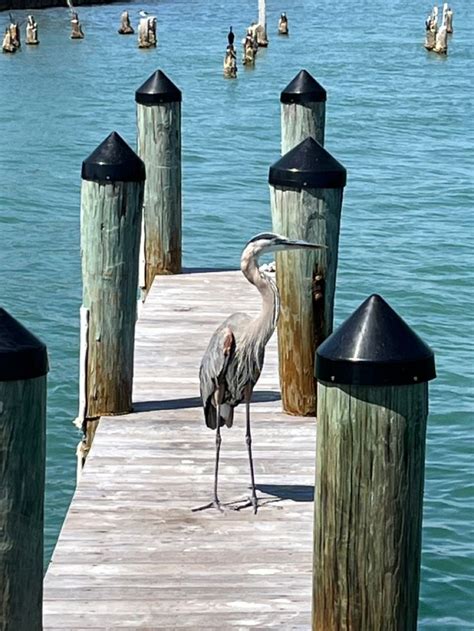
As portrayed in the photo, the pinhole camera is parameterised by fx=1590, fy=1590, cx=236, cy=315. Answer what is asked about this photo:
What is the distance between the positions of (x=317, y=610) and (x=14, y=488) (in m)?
1.10

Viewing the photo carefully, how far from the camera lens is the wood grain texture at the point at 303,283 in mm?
8211

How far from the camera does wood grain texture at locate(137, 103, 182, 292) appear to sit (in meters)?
11.4

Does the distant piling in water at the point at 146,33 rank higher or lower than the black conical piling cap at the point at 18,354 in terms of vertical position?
lower

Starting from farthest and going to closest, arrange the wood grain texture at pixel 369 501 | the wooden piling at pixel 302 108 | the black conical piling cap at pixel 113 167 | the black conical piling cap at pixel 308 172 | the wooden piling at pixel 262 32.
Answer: the wooden piling at pixel 262 32, the wooden piling at pixel 302 108, the black conical piling cap at pixel 113 167, the black conical piling cap at pixel 308 172, the wood grain texture at pixel 369 501

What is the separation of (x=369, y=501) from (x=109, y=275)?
381 cm

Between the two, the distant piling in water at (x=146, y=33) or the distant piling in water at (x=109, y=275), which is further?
the distant piling in water at (x=146, y=33)

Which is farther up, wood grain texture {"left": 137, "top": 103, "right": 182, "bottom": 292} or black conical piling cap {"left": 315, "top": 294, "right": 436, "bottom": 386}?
black conical piling cap {"left": 315, "top": 294, "right": 436, "bottom": 386}

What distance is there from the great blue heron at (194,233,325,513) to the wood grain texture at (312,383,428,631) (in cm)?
205

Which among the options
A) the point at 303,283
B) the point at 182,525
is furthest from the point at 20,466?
the point at 303,283

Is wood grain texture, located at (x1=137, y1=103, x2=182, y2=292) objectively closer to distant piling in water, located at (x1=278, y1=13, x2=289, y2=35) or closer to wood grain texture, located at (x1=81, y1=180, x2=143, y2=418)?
wood grain texture, located at (x1=81, y1=180, x2=143, y2=418)

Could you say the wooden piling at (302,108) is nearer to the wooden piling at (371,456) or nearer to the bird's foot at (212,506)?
the bird's foot at (212,506)

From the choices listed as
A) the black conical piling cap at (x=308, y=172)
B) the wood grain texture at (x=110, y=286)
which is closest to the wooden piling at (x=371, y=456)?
the black conical piling cap at (x=308, y=172)

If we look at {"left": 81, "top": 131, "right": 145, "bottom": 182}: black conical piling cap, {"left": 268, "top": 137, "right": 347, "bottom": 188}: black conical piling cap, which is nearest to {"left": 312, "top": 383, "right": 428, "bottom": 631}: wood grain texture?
{"left": 268, "top": 137, "right": 347, "bottom": 188}: black conical piling cap

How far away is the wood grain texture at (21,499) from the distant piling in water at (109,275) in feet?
11.4
